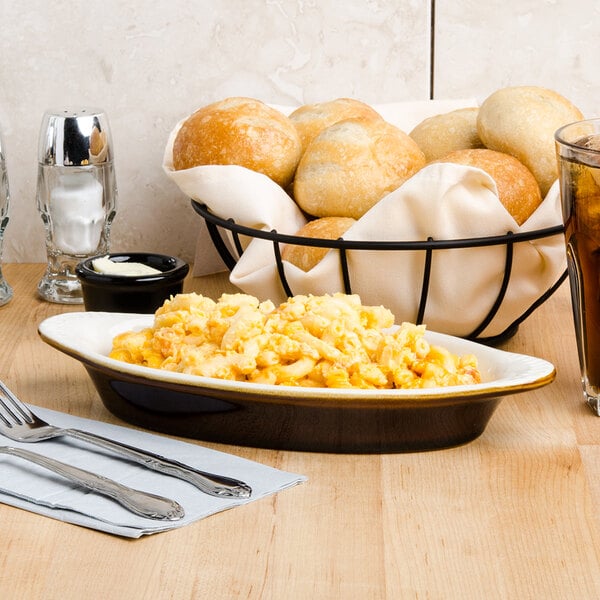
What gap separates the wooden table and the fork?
0.7 inches

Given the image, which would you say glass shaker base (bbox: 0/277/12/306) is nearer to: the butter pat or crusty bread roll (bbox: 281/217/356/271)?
the butter pat

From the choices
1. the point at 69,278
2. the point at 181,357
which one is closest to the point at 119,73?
the point at 69,278

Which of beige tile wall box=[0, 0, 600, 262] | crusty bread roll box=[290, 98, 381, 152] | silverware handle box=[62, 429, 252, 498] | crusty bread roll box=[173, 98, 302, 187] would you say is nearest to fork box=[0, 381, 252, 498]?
silverware handle box=[62, 429, 252, 498]

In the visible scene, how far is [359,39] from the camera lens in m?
1.27

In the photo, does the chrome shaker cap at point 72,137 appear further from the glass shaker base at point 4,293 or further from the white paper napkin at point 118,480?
the white paper napkin at point 118,480

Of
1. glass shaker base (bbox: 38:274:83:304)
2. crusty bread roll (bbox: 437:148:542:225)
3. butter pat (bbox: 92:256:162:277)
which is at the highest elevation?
crusty bread roll (bbox: 437:148:542:225)

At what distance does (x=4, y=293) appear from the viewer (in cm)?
116

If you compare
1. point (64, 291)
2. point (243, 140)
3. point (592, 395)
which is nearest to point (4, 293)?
point (64, 291)

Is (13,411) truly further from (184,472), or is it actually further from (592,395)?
(592,395)

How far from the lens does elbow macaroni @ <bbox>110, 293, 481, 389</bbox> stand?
705 millimetres

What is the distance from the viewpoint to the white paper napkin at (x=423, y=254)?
2.88 feet

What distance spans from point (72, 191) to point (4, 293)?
0.14 meters

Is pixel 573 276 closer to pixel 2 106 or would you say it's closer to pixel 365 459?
pixel 365 459

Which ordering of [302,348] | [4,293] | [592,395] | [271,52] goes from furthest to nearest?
[271,52] < [4,293] < [592,395] < [302,348]
